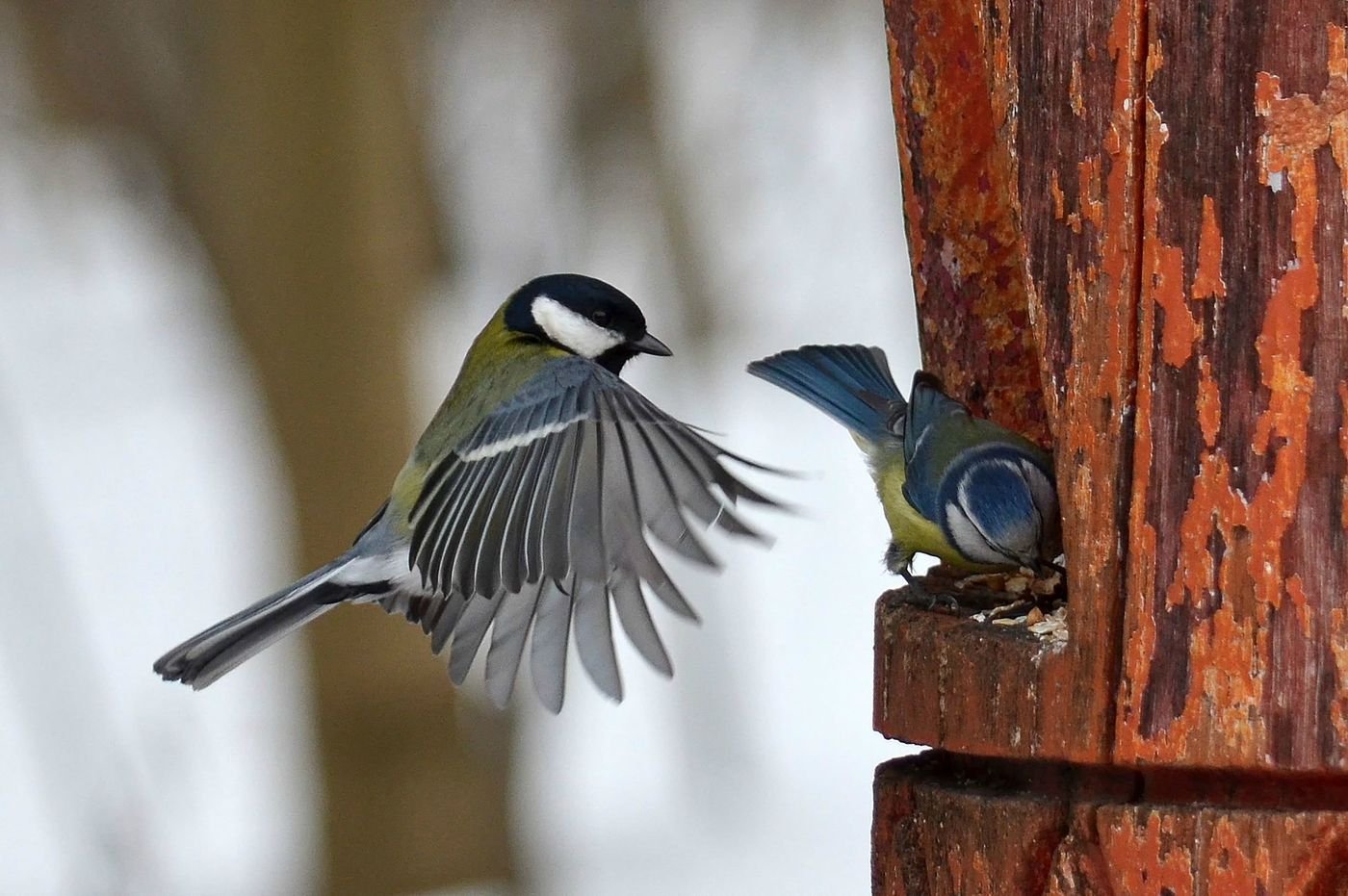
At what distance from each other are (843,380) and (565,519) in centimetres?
77

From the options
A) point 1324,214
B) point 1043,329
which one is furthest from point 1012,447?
point 1324,214

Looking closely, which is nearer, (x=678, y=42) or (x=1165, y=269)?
(x=1165, y=269)

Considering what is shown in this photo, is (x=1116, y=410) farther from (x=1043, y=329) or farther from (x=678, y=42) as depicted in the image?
(x=678, y=42)

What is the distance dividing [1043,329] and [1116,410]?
0.12m

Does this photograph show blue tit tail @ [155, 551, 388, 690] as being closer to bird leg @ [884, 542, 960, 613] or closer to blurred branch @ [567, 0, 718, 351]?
bird leg @ [884, 542, 960, 613]

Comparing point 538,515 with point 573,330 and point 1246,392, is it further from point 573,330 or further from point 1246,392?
point 1246,392

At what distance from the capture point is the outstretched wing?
216 centimetres

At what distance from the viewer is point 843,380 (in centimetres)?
282

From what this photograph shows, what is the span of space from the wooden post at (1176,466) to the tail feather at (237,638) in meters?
1.26

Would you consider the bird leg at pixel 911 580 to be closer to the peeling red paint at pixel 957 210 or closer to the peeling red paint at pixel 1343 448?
the peeling red paint at pixel 957 210

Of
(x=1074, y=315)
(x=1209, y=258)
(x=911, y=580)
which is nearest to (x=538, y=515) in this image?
(x=911, y=580)

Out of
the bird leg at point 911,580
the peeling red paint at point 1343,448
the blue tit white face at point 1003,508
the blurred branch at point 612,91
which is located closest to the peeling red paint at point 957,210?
the blue tit white face at point 1003,508

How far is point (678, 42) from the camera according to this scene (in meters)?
4.66

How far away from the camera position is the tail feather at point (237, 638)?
8.13 feet
